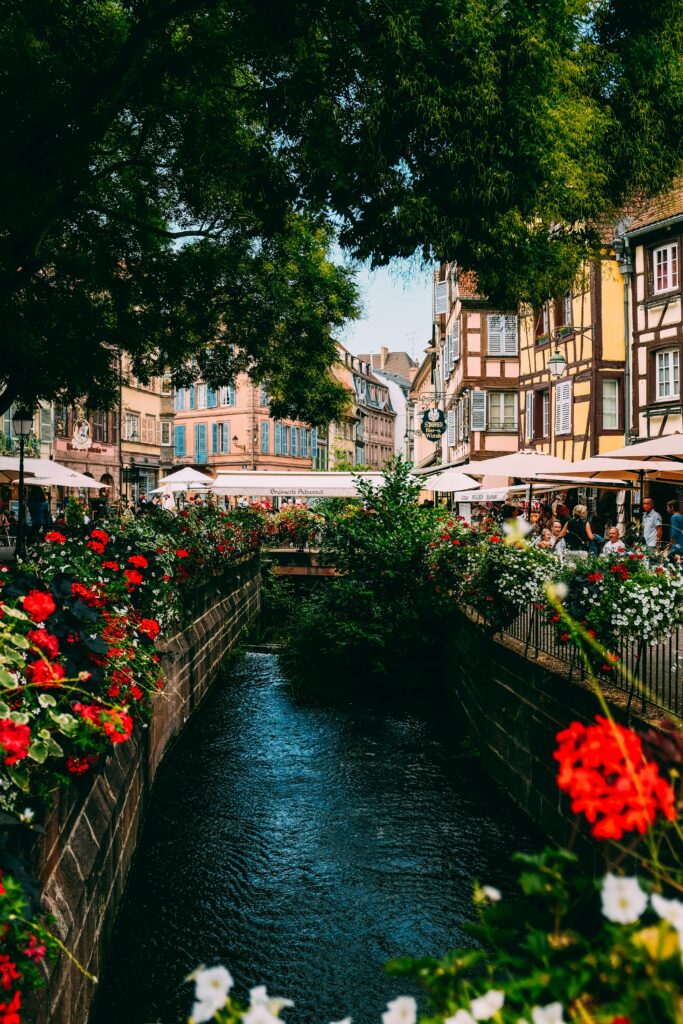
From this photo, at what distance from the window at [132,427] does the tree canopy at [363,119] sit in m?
38.7

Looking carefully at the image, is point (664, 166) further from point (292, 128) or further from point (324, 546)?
point (324, 546)

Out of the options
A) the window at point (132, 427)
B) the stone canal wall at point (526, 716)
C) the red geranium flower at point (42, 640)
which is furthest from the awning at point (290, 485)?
the red geranium flower at point (42, 640)

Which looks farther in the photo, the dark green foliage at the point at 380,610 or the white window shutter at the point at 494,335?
the white window shutter at the point at 494,335

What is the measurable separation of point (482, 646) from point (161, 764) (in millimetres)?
3914

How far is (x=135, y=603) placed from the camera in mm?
8062

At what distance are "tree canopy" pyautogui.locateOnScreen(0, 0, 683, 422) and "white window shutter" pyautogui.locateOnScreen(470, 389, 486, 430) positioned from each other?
23362mm

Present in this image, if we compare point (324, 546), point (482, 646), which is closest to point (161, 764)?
point (482, 646)

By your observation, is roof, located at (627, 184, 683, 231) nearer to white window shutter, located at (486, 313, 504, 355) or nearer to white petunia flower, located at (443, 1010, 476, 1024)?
white window shutter, located at (486, 313, 504, 355)

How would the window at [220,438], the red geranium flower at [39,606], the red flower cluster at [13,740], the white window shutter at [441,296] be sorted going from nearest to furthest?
the red flower cluster at [13,740], the red geranium flower at [39,606], the white window shutter at [441,296], the window at [220,438]

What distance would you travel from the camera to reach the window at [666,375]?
23625 millimetres

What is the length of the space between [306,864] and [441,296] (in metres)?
41.5

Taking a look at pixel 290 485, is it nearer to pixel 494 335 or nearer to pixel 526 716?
pixel 494 335

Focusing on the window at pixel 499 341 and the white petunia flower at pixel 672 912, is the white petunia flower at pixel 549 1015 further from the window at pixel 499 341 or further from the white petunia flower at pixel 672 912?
the window at pixel 499 341

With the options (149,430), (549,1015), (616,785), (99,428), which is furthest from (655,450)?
(149,430)
